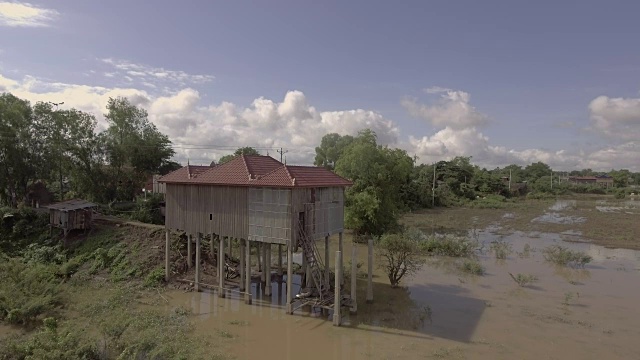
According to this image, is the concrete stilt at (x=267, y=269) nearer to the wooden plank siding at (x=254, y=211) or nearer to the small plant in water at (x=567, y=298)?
the wooden plank siding at (x=254, y=211)

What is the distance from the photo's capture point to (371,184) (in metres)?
37.2

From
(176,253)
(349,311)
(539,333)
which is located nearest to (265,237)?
(349,311)

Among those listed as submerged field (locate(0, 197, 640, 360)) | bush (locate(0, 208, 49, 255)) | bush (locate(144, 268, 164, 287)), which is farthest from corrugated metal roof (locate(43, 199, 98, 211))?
bush (locate(144, 268, 164, 287))

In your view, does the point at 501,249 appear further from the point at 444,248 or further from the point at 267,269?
the point at 267,269

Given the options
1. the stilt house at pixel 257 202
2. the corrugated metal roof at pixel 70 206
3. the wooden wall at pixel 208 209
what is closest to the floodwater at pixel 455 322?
the stilt house at pixel 257 202

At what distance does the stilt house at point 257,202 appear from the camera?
59.3 feet

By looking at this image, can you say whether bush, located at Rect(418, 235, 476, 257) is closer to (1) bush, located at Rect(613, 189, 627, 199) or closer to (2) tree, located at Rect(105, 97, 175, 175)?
(2) tree, located at Rect(105, 97, 175, 175)

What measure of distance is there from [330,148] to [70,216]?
118 ft

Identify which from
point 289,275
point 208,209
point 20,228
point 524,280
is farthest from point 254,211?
point 20,228

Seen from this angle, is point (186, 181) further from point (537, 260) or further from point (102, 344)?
point (537, 260)

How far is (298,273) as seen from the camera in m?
24.9

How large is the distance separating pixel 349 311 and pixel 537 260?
18699 mm

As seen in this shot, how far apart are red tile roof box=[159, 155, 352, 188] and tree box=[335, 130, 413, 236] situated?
14065 mm

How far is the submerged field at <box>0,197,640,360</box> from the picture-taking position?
15008mm
